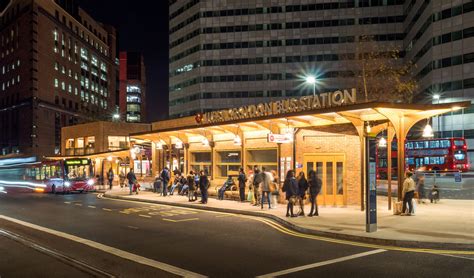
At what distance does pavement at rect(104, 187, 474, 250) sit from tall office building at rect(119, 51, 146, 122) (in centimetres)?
13736

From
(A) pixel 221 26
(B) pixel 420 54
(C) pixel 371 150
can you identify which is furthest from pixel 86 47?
(C) pixel 371 150

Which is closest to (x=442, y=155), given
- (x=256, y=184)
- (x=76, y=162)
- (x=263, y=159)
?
(x=263, y=159)

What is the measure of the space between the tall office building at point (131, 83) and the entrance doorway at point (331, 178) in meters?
137

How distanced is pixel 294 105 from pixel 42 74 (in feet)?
265

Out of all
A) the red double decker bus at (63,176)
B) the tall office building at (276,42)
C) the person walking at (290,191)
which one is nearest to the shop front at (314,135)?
the person walking at (290,191)

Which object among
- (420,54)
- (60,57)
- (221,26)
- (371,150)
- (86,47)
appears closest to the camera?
(371,150)

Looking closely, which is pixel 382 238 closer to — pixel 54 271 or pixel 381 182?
pixel 54 271

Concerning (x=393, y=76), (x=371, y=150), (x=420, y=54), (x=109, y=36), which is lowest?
(x=371, y=150)

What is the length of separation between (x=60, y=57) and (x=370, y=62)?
75.6m

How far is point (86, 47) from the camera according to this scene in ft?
356

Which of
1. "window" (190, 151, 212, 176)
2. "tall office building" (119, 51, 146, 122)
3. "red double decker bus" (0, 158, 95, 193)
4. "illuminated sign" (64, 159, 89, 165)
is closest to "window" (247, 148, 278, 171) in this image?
"window" (190, 151, 212, 176)

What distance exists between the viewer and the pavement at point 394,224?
36.8 feet

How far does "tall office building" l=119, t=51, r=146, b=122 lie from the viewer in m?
152

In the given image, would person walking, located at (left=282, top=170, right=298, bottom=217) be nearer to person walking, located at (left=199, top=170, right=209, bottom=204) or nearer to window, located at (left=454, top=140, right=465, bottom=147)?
person walking, located at (left=199, top=170, right=209, bottom=204)
